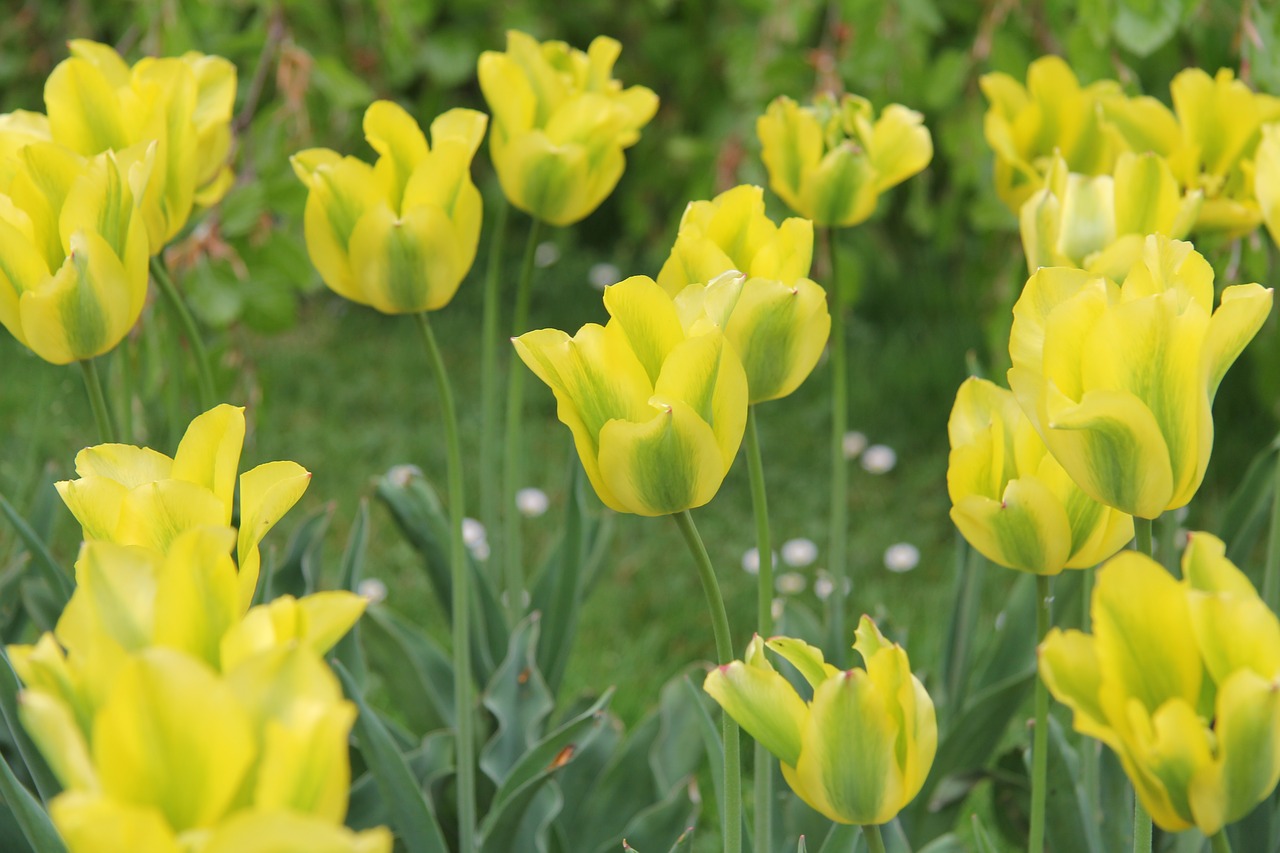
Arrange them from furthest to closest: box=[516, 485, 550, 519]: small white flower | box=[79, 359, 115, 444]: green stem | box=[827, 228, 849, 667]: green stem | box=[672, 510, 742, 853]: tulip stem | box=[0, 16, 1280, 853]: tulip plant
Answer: box=[516, 485, 550, 519]: small white flower < box=[827, 228, 849, 667]: green stem < box=[79, 359, 115, 444]: green stem < box=[672, 510, 742, 853]: tulip stem < box=[0, 16, 1280, 853]: tulip plant

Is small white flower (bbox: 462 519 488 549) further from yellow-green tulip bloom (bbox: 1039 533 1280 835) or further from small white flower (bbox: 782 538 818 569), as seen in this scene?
yellow-green tulip bloom (bbox: 1039 533 1280 835)

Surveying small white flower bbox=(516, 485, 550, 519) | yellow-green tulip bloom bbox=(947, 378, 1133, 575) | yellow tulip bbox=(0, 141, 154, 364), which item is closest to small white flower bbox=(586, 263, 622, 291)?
small white flower bbox=(516, 485, 550, 519)

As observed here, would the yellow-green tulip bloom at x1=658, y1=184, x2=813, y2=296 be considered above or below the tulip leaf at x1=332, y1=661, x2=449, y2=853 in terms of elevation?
above

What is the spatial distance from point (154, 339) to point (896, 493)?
1409 mm

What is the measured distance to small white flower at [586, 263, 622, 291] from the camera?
3.35m

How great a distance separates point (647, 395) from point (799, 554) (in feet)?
5.32

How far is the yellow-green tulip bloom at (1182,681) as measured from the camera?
21.0 inches

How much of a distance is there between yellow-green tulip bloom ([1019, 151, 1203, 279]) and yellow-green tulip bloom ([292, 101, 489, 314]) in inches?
Result: 15.8

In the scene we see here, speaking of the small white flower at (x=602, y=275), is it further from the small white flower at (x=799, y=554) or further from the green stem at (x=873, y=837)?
the green stem at (x=873, y=837)

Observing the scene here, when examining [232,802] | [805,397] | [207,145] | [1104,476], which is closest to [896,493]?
[805,397]

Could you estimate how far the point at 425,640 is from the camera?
1421mm

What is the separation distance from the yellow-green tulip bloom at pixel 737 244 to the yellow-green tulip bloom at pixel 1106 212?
0.73 feet

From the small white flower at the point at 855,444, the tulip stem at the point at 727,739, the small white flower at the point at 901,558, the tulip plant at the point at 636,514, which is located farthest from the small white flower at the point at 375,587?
the tulip stem at the point at 727,739

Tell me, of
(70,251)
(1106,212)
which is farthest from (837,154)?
(70,251)
